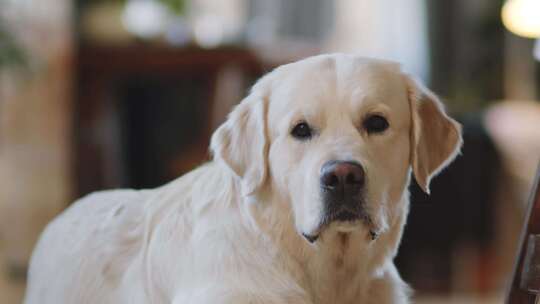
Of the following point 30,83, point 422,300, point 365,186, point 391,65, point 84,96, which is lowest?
point 422,300

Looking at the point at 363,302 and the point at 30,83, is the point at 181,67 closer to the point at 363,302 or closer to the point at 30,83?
the point at 30,83

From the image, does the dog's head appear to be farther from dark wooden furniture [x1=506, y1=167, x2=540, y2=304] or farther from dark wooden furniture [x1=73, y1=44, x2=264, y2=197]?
dark wooden furniture [x1=73, y1=44, x2=264, y2=197]

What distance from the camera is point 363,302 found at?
1.86 meters

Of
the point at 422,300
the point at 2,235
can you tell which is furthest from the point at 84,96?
the point at 422,300

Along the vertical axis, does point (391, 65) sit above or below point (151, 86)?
above

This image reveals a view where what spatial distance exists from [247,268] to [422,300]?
3.89m

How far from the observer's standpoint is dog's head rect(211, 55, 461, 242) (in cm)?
169

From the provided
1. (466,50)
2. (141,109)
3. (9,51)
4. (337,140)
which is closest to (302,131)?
(337,140)

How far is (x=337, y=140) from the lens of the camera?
172 centimetres

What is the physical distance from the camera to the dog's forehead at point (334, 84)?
1.75 meters

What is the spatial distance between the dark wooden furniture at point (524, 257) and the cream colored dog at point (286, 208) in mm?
291

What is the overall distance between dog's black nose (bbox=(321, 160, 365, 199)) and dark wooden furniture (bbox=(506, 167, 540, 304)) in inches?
12.2

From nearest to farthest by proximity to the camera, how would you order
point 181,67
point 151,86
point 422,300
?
point 422,300, point 181,67, point 151,86

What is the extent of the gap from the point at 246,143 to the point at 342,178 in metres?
0.31
